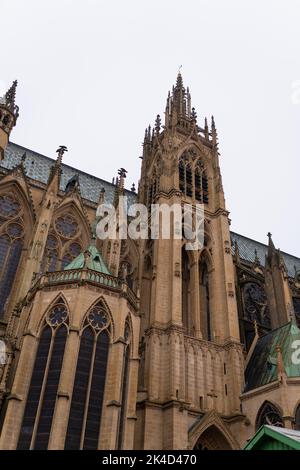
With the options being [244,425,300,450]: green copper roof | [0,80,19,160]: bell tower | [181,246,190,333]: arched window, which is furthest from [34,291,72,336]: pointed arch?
[0,80,19,160]: bell tower

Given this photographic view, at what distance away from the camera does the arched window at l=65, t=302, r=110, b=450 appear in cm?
1936

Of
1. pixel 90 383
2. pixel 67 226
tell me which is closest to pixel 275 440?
pixel 90 383

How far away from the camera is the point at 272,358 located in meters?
27.3

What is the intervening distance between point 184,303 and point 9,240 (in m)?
12.8

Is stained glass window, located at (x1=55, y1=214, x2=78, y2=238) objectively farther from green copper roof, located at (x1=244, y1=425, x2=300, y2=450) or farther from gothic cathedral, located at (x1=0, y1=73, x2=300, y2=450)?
green copper roof, located at (x1=244, y1=425, x2=300, y2=450)

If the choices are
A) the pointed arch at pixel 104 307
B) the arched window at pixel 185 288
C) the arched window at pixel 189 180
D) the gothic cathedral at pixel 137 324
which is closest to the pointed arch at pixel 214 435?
the gothic cathedral at pixel 137 324

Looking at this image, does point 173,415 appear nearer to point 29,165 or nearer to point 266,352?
point 266,352

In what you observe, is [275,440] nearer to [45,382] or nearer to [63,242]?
[45,382]

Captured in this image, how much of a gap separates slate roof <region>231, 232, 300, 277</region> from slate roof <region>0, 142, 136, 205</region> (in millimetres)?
14430

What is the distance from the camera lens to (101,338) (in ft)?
72.4

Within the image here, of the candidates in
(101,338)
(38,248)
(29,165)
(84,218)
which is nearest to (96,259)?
(38,248)

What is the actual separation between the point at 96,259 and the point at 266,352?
12698 millimetres

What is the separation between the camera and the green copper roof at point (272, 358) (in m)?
26.3

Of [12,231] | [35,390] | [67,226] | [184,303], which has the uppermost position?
[67,226]
